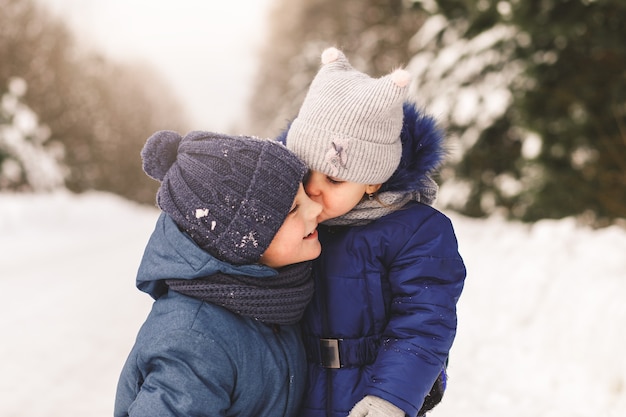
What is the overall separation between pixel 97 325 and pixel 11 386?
140 cm

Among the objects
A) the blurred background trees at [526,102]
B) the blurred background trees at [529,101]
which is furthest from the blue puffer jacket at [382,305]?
the blurred background trees at [529,101]

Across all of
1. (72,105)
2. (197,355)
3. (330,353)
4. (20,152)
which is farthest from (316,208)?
(72,105)

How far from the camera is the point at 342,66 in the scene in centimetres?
217

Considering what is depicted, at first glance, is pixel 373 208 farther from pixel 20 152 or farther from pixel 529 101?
pixel 20 152

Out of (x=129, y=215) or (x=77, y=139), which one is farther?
(x=77, y=139)

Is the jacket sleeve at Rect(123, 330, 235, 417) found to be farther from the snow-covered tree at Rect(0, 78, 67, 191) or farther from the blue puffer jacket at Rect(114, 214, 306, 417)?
the snow-covered tree at Rect(0, 78, 67, 191)

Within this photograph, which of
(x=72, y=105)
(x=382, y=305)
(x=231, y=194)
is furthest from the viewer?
(x=72, y=105)

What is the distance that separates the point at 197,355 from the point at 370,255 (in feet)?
2.41

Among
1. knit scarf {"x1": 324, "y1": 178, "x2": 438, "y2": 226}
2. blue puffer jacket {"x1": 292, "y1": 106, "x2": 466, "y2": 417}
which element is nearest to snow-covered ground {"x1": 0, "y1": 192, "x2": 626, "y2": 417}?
blue puffer jacket {"x1": 292, "y1": 106, "x2": 466, "y2": 417}

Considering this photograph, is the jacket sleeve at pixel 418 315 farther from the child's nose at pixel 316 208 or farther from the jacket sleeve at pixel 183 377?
the jacket sleeve at pixel 183 377

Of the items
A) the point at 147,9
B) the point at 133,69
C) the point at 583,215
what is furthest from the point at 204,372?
the point at 147,9

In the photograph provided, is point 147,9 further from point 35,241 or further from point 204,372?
point 204,372

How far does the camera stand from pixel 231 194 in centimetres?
173

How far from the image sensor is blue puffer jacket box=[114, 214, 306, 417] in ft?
5.13
